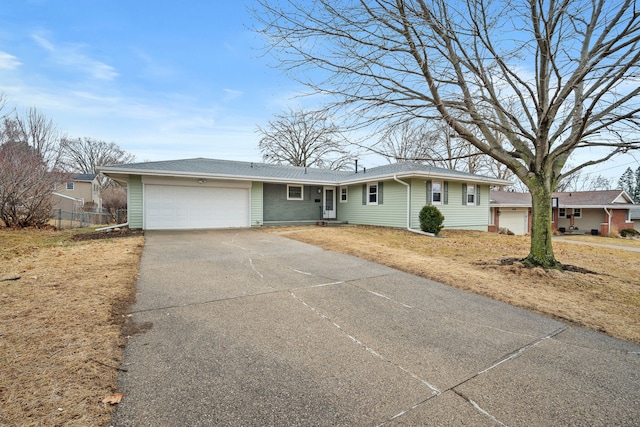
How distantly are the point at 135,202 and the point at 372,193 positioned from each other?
36.2 feet

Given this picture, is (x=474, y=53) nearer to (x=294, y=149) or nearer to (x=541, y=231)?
(x=541, y=231)

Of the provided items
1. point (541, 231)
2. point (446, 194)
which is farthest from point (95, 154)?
point (541, 231)

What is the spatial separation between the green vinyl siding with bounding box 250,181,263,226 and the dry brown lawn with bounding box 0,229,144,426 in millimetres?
8640

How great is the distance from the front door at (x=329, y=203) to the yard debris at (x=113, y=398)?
15.2 metres

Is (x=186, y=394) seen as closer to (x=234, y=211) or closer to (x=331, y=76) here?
(x=331, y=76)

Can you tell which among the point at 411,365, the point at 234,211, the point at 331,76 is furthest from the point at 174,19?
the point at 411,365

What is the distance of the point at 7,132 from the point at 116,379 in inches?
762

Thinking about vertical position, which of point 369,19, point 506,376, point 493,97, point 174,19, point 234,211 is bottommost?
point 506,376

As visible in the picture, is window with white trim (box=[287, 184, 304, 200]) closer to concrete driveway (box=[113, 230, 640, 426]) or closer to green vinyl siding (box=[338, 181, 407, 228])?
green vinyl siding (box=[338, 181, 407, 228])

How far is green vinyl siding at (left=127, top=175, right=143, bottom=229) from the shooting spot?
1189 centimetres

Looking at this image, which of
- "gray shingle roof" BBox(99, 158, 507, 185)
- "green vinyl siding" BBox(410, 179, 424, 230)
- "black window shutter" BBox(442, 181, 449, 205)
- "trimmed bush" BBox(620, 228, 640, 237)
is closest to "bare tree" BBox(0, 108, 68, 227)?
"gray shingle roof" BBox(99, 158, 507, 185)

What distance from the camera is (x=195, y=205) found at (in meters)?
12.9

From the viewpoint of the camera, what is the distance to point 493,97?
6008 mm

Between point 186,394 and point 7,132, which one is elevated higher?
point 7,132
